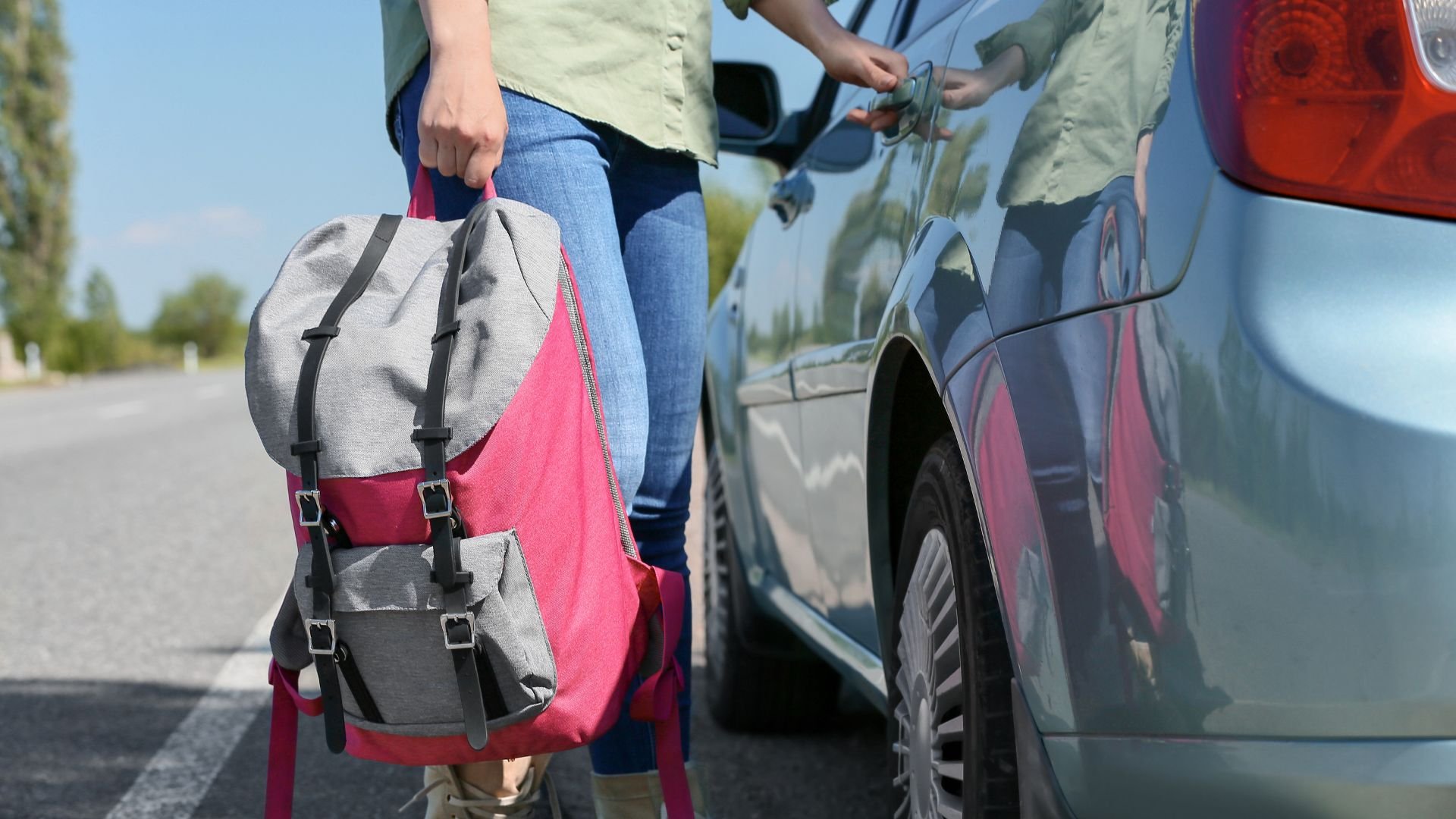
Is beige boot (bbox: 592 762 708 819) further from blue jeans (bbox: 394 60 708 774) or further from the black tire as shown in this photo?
the black tire

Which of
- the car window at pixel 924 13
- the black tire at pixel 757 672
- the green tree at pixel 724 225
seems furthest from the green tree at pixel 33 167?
the car window at pixel 924 13

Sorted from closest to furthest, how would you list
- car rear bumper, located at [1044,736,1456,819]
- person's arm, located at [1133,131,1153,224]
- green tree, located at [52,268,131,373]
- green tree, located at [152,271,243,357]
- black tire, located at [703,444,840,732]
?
car rear bumper, located at [1044,736,1456,819]
person's arm, located at [1133,131,1153,224]
black tire, located at [703,444,840,732]
green tree, located at [52,268,131,373]
green tree, located at [152,271,243,357]

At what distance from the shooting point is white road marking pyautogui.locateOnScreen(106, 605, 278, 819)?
2.78 metres

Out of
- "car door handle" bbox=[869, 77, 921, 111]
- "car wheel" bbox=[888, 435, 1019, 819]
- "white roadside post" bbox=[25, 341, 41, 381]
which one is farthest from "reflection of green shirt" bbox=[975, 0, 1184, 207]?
"white roadside post" bbox=[25, 341, 41, 381]

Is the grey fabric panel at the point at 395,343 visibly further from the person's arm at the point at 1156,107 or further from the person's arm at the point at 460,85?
the person's arm at the point at 1156,107

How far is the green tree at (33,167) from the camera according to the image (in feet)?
166

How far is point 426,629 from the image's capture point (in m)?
1.68

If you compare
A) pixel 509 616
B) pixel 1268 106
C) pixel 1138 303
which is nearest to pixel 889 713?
pixel 509 616

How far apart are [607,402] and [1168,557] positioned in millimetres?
1064

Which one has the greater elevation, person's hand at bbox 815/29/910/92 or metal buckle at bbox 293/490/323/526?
person's hand at bbox 815/29/910/92

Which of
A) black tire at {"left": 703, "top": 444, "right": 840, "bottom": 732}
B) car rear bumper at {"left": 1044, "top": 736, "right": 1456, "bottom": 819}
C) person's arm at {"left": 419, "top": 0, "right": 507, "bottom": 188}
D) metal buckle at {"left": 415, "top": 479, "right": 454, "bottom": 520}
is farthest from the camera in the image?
black tire at {"left": 703, "top": 444, "right": 840, "bottom": 732}

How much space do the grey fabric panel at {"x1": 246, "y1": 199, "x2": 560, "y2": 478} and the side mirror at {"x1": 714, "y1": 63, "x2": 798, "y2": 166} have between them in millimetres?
1291

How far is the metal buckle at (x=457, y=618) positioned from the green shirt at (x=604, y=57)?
731mm

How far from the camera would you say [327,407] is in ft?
5.39
